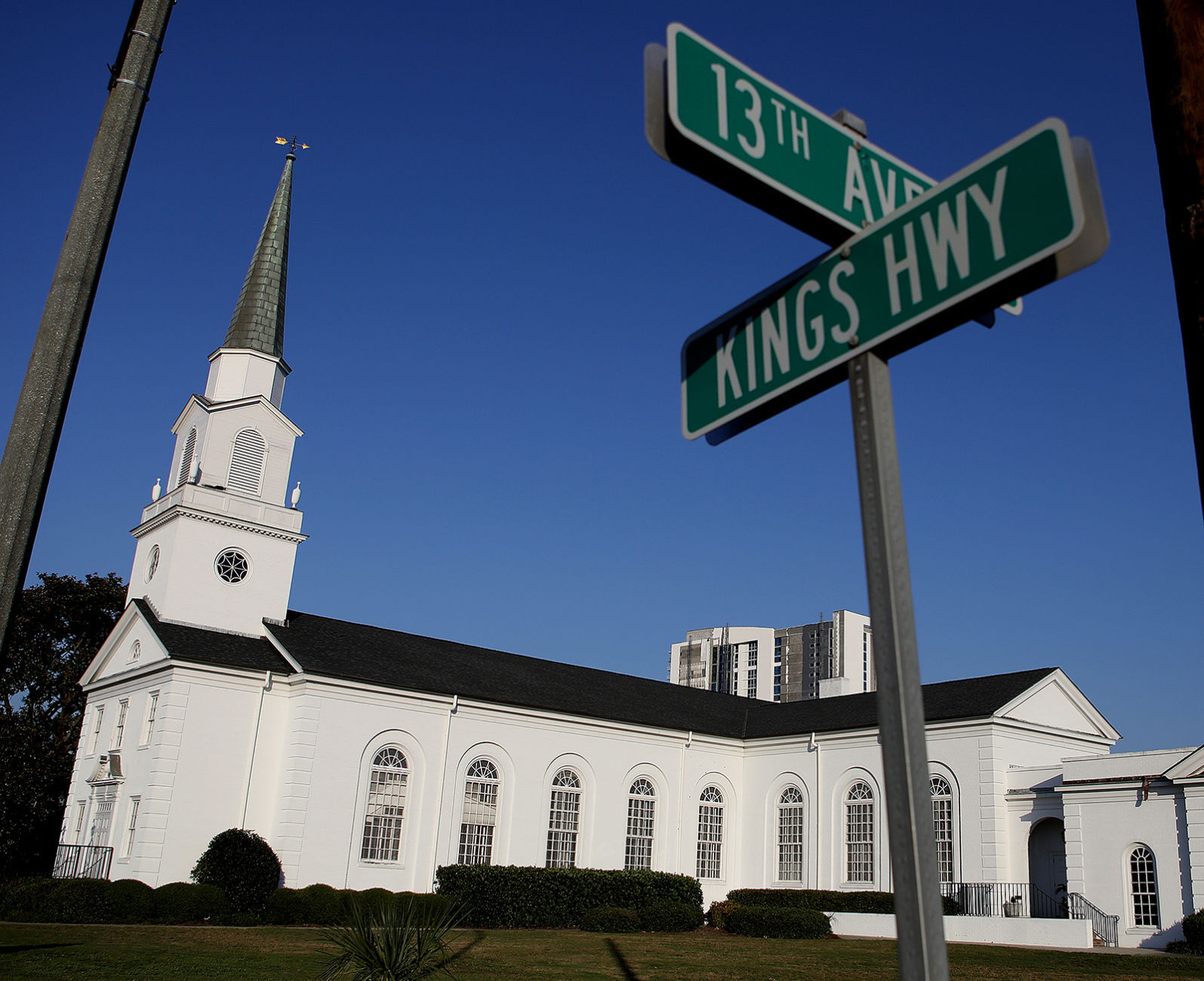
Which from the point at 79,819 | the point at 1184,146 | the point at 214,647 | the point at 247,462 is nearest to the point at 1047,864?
the point at 214,647

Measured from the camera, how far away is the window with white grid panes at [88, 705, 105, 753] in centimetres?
3362

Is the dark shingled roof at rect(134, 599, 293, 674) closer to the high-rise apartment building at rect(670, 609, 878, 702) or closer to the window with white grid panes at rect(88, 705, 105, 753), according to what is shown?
the window with white grid panes at rect(88, 705, 105, 753)

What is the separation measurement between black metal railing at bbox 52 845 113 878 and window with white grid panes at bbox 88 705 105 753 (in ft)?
11.2

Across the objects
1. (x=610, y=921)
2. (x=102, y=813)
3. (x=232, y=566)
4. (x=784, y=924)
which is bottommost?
(x=610, y=921)

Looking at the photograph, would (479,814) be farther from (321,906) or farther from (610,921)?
(321,906)

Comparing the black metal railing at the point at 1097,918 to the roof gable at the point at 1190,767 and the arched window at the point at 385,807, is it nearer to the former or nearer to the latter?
the roof gable at the point at 1190,767

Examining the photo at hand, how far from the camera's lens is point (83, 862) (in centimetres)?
3017

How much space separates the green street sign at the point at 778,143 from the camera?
3.04m

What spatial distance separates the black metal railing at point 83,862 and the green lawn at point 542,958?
5541 mm

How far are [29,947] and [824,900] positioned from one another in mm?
23934

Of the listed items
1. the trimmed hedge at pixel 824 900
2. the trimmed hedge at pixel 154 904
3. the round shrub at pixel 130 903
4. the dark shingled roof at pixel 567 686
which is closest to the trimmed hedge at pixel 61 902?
the trimmed hedge at pixel 154 904

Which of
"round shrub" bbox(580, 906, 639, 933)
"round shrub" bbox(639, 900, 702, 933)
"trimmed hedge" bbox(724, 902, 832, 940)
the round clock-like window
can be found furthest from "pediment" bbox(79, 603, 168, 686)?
"trimmed hedge" bbox(724, 902, 832, 940)

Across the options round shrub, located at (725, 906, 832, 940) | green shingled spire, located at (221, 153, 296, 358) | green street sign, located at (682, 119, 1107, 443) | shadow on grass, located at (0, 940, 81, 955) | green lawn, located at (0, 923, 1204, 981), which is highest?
green shingled spire, located at (221, 153, 296, 358)

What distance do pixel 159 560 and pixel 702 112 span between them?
1345 inches
